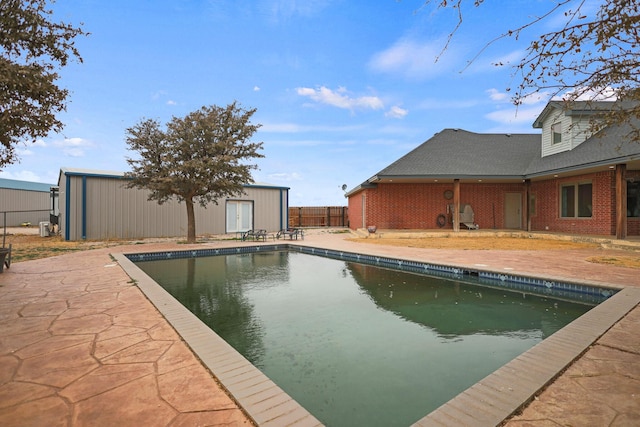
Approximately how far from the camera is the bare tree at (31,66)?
4.28 meters

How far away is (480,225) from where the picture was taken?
1717 cm

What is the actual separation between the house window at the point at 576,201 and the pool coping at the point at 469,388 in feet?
39.5

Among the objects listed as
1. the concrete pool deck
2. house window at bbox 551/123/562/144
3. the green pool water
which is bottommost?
the green pool water

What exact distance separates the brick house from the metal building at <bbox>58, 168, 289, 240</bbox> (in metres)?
7.05

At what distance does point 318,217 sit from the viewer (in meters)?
27.5

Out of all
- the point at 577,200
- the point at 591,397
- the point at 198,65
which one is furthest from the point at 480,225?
the point at 591,397

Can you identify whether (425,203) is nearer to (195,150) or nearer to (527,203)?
(527,203)

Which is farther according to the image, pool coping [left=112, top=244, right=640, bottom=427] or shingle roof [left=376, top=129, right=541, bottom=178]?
shingle roof [left=376, top=129, right=541, bottom=178]

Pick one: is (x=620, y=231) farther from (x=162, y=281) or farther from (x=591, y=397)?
(x=162, y=281)

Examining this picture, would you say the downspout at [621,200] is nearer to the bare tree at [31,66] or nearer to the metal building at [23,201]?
the bare tree at [31,66]

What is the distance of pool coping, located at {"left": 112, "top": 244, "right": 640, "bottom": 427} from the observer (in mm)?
2023

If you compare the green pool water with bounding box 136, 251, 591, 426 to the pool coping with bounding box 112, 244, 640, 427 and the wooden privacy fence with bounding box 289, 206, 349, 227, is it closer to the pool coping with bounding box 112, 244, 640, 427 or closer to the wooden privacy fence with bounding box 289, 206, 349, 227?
the pool coping with bounding box 112, 244, 640, 427

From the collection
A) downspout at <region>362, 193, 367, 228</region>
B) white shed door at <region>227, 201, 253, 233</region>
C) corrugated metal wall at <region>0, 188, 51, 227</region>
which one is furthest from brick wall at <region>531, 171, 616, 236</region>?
corrugated metal wall at <region>0, 188, 51, 227</region>

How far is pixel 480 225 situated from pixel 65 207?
19.4 m
